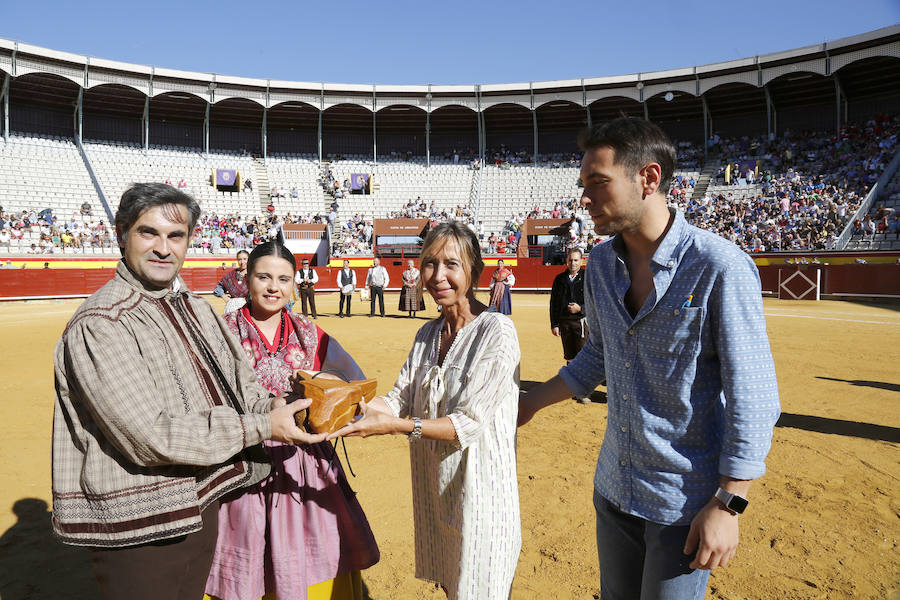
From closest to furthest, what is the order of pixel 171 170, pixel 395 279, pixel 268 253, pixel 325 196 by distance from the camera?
pixel 268 253 → pixel 395 279 → pixel 171 170 → pixel 325 196

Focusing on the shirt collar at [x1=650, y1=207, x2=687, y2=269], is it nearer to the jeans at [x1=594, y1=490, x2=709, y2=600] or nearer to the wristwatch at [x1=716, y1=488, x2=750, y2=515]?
the wristwatch at [x1=716, y1=488, x2=750, y2=515]

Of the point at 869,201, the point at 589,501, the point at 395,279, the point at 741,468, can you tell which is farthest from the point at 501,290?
the point at 869,201

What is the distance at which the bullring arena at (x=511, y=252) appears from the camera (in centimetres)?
312

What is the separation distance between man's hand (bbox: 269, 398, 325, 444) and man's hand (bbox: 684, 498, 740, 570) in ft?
3.34

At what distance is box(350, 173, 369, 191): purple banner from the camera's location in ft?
110

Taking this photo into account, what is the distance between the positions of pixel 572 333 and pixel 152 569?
5.60 meters

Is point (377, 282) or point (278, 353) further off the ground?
point (377, 282)

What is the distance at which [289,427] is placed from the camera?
1523mm

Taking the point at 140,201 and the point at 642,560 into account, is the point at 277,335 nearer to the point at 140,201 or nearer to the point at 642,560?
the point at 140,201

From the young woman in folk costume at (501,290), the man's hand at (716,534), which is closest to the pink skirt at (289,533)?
the man's hand at (716,534)

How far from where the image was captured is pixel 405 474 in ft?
13.7

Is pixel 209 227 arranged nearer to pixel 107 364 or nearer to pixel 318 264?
pixel 318 264

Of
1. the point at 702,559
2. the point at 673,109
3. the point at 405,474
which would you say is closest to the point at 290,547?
the point at 702,559

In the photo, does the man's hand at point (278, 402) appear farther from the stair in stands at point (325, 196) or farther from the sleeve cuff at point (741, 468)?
the stair in stands at point (325, 196)
